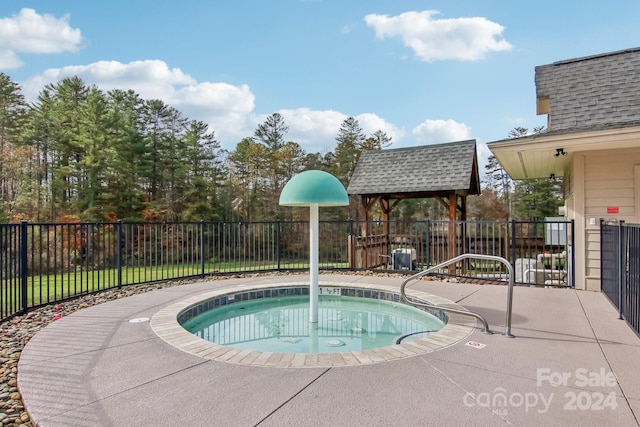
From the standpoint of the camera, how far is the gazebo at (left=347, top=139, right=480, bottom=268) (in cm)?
1098

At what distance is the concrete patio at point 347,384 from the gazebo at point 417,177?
6.90m

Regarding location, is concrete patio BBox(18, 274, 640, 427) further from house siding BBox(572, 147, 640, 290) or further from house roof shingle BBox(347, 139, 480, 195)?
house roof shingle BBox(347, 139, 480, 195)

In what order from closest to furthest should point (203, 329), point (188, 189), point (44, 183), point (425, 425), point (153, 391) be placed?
point (425, 425) → point (153, 391) → point (203, 329) → point (44, 183) → point (188, 189)

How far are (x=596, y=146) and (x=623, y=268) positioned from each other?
2.69m

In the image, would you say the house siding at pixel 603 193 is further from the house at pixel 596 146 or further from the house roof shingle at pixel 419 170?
the house roof shingle at pixel 419 170

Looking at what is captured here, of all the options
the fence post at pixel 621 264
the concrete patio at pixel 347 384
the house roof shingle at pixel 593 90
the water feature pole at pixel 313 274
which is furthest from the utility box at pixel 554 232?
the water feature pole at pixel 313 274

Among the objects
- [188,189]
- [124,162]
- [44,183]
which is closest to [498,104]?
Answer: [188,189]

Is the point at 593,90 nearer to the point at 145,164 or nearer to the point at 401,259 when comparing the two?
the point at 401,259

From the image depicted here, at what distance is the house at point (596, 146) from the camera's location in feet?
19.7

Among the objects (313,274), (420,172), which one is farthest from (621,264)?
(420,172)

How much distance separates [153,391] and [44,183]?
22667 millimetres

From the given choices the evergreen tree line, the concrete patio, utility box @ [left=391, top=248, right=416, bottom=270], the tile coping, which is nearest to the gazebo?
utility box @ [left=391, top=248, right=416, bottom=270]

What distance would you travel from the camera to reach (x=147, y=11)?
977 centimetres

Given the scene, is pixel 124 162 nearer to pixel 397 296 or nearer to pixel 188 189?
pixel 188 189
